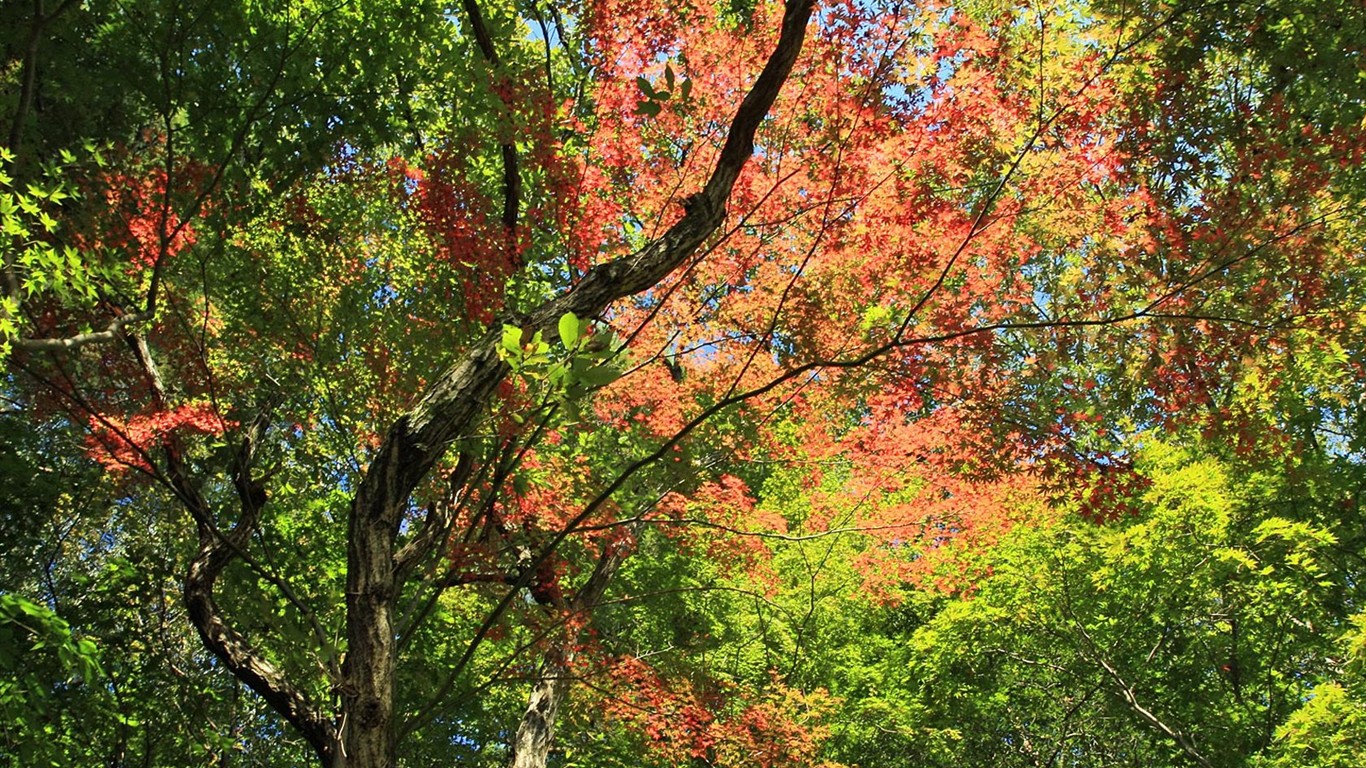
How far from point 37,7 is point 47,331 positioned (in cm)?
324

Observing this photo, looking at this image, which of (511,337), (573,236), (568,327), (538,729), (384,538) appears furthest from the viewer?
(538,729)

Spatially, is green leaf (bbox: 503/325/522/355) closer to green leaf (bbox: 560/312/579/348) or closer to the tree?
green leaf (bbox: 560/312/579/348)

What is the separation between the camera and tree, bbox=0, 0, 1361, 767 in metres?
4.22

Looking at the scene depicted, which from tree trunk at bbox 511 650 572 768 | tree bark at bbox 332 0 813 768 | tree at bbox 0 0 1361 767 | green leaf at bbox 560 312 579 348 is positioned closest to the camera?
green leaf at bbox 560 312 579 348

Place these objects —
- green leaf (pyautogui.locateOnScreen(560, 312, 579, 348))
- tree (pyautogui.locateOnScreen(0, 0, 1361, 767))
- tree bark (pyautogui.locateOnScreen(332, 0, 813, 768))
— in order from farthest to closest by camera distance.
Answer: tree (pyautogui.locateOnScreen(0, 0, 1361, 767)), tree bark (pyautogui.locateOnScreen(332, 0, 813, 768)), green leaf (pyautogui.locateOnScreen(560, 312, 579, 348))

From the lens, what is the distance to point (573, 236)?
18.1 ft

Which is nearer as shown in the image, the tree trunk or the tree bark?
the tree bark

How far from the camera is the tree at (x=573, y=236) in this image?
4223 millimetres

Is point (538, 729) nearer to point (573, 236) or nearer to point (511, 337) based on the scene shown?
point (573, 236)

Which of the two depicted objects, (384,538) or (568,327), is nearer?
(568,327)

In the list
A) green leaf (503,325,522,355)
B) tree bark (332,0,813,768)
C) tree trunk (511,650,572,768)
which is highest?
tree trunk (511,650,572,768)

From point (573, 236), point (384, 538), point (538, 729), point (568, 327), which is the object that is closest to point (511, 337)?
point (568, 327)

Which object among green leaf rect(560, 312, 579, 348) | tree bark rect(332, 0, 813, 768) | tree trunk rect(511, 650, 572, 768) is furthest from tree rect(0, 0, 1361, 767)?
green leaf rect(560, 312, 579, 348)

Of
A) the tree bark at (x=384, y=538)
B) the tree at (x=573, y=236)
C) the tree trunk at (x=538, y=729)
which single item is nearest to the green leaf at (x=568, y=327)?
the tree bark at (x=384, y=538)
